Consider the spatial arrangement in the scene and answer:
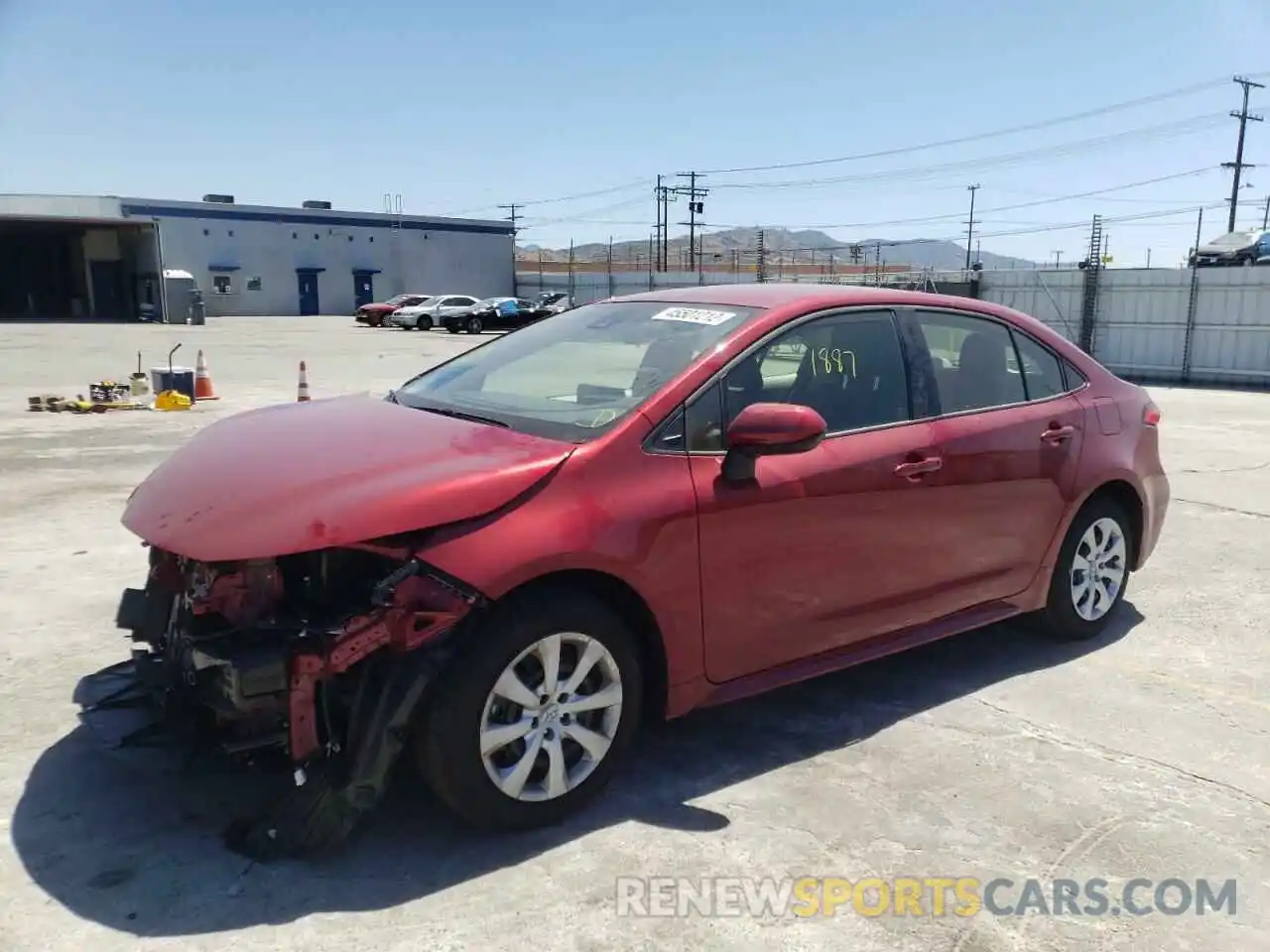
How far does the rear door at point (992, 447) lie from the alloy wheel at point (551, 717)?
1645 mm

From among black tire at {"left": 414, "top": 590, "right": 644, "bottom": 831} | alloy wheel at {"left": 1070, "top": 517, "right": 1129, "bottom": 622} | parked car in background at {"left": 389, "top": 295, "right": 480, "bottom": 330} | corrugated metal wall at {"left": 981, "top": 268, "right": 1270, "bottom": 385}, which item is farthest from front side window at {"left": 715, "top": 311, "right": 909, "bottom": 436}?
parked car in background at {"left": 389, "top": 295, "right": 480, "bottom": 330}

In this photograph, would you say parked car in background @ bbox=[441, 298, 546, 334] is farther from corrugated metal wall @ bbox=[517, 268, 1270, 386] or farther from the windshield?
the windshield

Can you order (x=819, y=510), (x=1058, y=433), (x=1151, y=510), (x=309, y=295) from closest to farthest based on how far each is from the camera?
(x=819, y=510) → (x=1058, y=433) → (x=1151, y=510) → (x=309, y=295)

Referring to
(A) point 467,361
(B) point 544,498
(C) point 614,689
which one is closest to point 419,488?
(B) point 544,498

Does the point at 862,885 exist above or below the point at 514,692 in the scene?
below

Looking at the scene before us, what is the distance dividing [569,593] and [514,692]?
34 cm

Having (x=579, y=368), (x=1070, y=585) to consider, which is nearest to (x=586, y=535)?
(x=579, y=368)

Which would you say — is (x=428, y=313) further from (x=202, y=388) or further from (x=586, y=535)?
(x=586, y=535)

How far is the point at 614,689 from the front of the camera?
3.18 m

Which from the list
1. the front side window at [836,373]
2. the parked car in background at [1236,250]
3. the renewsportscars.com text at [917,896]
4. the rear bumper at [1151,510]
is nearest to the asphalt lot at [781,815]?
the renewsportscars.com text at [917,896]

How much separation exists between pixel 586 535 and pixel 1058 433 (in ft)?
8.62

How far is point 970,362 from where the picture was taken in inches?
176

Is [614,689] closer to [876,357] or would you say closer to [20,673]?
[876,357]

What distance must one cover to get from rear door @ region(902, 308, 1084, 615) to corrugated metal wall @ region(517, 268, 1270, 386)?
2053cm
